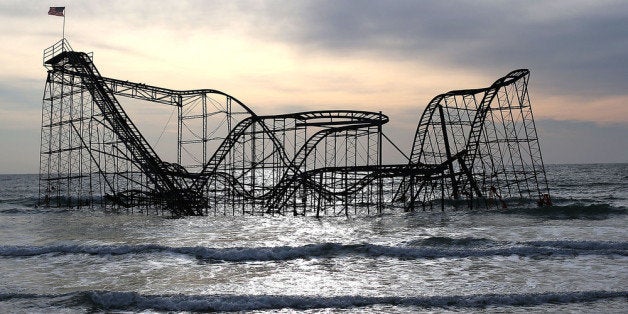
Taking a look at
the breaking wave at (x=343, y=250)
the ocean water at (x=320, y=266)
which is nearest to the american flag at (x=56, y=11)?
the ocean water at (x=320, y=266)

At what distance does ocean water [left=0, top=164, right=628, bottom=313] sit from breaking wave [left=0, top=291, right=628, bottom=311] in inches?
1.0

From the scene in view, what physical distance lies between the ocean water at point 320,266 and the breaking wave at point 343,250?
0.04 metres

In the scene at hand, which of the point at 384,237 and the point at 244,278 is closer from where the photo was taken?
the point at 244,278

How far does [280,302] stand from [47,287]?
603 cm

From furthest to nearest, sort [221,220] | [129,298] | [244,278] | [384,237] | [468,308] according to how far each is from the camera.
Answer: [221,220] < [384,237] < [244,278] < [129,298] < [468,308]

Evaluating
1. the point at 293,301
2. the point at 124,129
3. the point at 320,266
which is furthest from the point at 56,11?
the point at 293,301

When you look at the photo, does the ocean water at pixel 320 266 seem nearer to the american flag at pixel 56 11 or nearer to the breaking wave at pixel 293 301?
the breaking wave at pixel 293 301

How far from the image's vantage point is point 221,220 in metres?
28.8

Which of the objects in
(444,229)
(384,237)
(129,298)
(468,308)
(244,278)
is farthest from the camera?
(444,229)

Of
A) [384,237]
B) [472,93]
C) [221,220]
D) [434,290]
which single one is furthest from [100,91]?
[434,290]

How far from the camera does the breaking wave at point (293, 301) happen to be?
38.5 ft

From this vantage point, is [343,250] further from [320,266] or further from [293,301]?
[293,301]

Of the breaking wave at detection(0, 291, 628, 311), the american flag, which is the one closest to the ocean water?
the breaking wave at detection(0, 291, 628, 311)

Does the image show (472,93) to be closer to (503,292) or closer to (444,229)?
(444,229)
